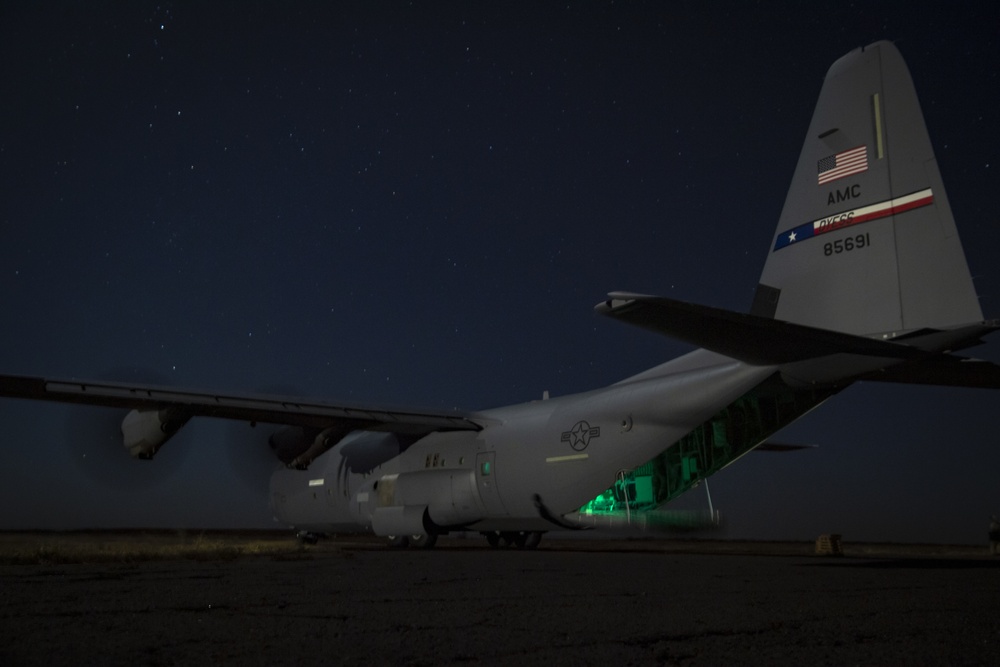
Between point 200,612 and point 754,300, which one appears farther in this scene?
point 754,300

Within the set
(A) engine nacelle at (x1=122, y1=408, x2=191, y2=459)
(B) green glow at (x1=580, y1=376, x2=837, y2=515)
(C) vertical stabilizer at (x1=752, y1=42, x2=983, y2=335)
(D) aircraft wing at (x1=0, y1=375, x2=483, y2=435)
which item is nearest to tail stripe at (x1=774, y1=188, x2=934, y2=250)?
(C) vertical stabilizer at (x1=752, y1=42, x2=983, y2=335)

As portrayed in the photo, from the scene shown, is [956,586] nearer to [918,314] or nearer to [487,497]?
[918,314]

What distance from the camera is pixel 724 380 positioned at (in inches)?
478

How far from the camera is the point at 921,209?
9914 mm

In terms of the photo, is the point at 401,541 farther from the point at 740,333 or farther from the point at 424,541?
the point at 740,333

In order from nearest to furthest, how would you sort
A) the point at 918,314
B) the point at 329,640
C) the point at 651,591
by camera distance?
the point at 329,640
the point at 651,591
the point at 918,314

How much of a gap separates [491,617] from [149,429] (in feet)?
40.8

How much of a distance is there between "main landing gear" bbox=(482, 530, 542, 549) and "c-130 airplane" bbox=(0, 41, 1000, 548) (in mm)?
56

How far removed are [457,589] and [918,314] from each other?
19.8ft

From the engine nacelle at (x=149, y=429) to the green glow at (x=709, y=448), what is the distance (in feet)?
26.3

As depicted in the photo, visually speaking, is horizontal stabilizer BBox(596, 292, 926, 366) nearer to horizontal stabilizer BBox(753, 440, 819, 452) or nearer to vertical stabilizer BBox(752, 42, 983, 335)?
vertical stabilizer BBox(752, 42, 983, 335)

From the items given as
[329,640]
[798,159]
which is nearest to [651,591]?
[329,640]

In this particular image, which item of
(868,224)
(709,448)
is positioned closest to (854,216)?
(868,224)

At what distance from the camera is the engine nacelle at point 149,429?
16.5 metres
